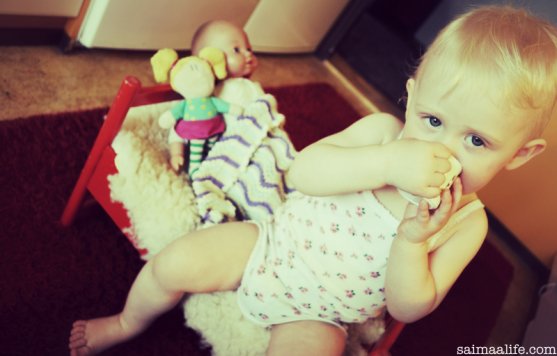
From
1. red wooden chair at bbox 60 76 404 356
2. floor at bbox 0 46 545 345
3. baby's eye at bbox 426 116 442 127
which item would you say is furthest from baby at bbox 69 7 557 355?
floor at bbox 0 46 545 345

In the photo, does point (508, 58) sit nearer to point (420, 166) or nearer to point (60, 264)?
point (420, 166)

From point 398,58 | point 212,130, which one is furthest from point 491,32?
point 398,58

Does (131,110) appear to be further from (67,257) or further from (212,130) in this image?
(67,257)

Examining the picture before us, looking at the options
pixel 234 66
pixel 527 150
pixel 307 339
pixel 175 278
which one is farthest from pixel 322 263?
pixel 234 66

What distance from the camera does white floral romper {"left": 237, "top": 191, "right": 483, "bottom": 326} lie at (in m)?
0.73

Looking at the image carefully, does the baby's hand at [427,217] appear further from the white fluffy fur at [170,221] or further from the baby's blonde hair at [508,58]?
the white fluffy fur at [170,221]

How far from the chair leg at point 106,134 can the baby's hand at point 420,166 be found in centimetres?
43

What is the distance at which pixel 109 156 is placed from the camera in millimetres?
858

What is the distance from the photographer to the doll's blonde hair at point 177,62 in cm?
91

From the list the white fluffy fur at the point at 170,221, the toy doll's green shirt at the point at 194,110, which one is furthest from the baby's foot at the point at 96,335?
the toy doll's green shirt at the point at 194,110

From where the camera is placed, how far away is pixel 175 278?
747mm

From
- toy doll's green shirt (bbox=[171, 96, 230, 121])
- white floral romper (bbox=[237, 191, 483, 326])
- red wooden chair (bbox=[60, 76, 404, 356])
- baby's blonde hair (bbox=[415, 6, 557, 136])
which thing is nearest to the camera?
baby's blonde hair (bbox=[415, 6, 557, 136])

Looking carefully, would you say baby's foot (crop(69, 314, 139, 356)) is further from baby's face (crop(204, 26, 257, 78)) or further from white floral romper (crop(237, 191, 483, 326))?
baby's face (crop(204, 26, 257, 78))

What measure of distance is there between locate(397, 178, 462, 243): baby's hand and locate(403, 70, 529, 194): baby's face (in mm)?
31
